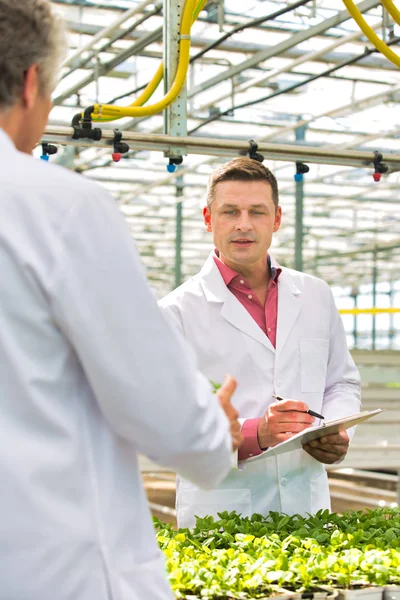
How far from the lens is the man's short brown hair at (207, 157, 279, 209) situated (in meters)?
2.52

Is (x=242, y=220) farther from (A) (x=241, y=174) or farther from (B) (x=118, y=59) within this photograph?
(B) (x=118, y=59)

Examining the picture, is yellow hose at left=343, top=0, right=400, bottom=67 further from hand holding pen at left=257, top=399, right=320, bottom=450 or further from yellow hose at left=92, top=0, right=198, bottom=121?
hand holding pen at left=257, top=399, right=320, bottom=450

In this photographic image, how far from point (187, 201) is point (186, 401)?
1144cm

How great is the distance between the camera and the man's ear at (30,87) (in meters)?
1.05

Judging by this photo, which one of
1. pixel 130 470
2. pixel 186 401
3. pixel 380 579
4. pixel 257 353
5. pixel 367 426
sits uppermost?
pixel 186 401

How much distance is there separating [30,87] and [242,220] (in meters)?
1.46

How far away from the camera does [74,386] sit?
1024mm

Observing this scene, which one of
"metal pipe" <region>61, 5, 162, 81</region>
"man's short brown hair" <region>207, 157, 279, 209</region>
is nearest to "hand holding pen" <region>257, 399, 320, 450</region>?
"man's short brown hair" <region>207, 157, 279, 209</region>

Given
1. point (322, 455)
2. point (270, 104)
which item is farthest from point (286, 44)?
point (322, 455)

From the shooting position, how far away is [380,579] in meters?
1.67

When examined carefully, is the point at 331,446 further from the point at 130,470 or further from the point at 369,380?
the point at 369,380

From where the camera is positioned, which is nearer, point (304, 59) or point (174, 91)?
point (174, 91)

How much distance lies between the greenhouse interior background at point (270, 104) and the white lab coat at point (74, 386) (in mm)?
1661

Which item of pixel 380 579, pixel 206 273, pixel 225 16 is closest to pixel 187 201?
pixel 225 16
